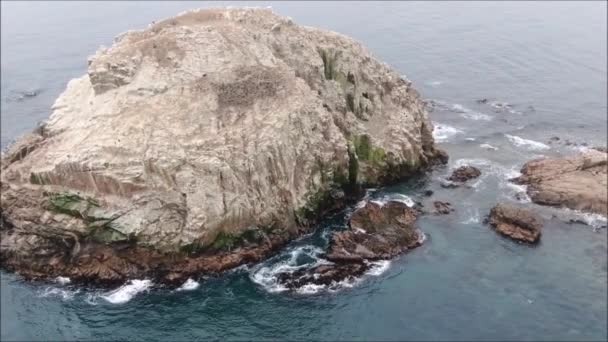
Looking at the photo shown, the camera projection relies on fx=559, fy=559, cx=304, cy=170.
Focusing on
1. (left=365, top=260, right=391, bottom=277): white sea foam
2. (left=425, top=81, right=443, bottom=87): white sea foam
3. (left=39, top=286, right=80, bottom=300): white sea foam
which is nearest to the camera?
(left=39, top=286, right=80, bottom=300): white sea foam

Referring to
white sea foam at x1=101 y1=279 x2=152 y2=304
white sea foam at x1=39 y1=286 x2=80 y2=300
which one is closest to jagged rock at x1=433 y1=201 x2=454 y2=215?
white sea foam at x1=101 y1=279 x2=152 y2=304

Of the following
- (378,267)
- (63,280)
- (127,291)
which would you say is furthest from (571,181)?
(63,280)

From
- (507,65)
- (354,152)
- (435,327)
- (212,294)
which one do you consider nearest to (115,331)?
(212,294)

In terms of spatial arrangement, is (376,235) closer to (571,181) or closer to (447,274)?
(447,274)

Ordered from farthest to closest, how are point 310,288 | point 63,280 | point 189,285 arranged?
point 63,280, point 189,285, point 310,288

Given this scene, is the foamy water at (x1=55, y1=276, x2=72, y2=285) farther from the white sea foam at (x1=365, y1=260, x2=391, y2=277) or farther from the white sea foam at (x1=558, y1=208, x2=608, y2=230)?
the white sea foam at (x1=558, y1=208, x2=608, y2=230)
